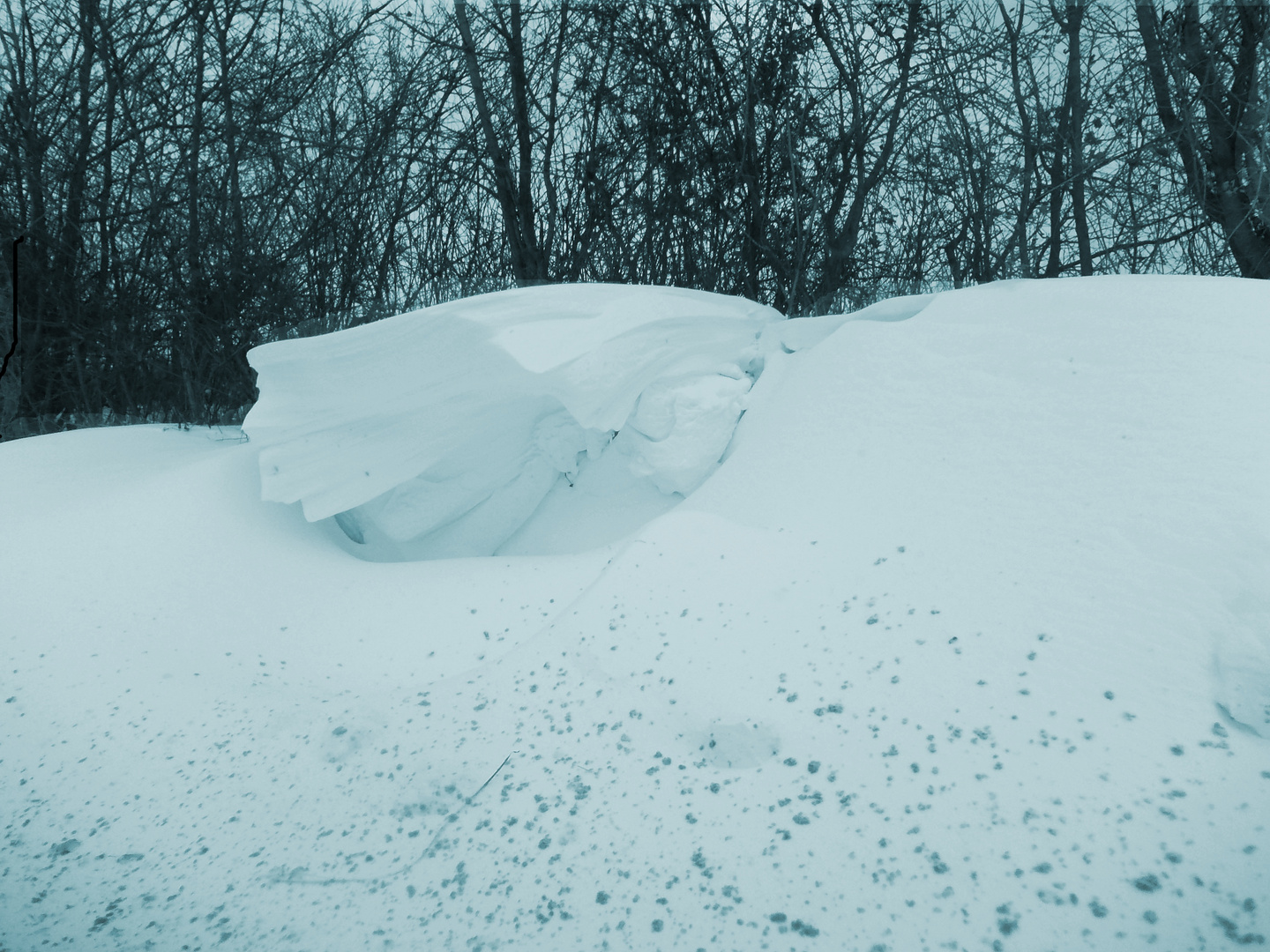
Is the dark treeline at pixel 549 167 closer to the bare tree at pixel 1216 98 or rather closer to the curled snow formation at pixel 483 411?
the bare tree at pixel 1216 98

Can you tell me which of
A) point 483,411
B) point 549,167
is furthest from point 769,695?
point 549,167

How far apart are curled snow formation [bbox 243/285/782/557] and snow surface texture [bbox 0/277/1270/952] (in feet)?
0.86

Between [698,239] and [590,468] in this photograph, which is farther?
[698,239]

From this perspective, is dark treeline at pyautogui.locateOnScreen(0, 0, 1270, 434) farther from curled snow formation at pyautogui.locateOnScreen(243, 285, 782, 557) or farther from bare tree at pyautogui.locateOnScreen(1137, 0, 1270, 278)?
curled snow formation at pyautogui.locateOnScreen(243, 285, 782, 557)

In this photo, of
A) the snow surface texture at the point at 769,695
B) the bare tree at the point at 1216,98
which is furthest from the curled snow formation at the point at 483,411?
the bare tree at the point at 1216,98

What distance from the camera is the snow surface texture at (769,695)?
1.21m

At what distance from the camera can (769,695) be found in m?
1.55

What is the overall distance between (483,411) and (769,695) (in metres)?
1.37

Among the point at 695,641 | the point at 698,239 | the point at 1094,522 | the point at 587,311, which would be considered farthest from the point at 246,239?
the point at 1094,522

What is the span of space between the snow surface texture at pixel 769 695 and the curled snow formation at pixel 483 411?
26cm

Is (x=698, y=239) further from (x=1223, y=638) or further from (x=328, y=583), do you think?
(x=1223, y=638)

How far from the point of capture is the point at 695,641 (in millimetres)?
1704

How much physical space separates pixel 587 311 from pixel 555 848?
1737 millimetres

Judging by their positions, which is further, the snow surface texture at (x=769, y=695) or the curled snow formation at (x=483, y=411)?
the curled snow formation at (x=483, y=411)
